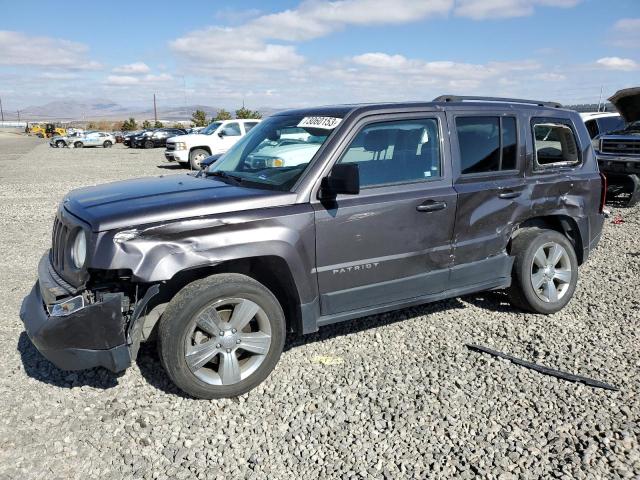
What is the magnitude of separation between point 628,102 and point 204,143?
12839mm

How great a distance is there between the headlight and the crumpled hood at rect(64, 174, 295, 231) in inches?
4.4

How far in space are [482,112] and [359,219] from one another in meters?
1.57

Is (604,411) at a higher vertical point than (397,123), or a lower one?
lower

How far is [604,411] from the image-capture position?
3.31 meters

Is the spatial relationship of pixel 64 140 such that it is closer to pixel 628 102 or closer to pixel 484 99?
pixel 628 102

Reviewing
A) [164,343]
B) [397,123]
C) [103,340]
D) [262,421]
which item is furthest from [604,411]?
[103,340]

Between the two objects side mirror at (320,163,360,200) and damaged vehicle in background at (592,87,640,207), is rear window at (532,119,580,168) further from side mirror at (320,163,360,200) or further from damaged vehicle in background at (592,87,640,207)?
damaged vehicle in background at (592,87,640,207)

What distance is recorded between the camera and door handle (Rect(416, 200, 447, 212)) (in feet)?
12.8

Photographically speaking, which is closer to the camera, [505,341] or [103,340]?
[103,340]

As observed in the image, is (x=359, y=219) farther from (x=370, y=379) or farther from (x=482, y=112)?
(x=482, y=112)

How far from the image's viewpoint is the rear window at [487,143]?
4.24 meters

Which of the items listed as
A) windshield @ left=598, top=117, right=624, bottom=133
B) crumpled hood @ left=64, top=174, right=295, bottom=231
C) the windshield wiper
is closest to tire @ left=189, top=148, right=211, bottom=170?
windshield @ left=598, top=117, right=624, bottom=133

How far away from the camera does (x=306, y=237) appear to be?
11.5 ft

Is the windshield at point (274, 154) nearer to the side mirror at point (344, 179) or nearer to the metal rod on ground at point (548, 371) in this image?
the side mirror at point (344, 179)
